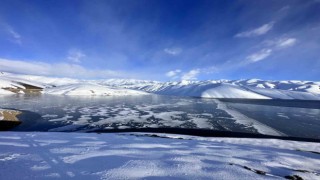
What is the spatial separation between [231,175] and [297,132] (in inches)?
813

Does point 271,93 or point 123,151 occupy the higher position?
point 271,93

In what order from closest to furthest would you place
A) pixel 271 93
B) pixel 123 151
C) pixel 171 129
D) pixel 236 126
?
1. pixel 123 151
2. pixel 171 129
3. pixel 236 126
4. pixel 271 93

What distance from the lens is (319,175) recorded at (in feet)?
22.5

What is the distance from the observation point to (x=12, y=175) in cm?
525

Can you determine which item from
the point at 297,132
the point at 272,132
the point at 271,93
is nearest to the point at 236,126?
the point at 272,132

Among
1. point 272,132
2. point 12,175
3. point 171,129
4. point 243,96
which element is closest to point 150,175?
point 12,175

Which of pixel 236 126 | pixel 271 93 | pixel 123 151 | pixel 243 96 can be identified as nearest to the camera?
pixel 123 151

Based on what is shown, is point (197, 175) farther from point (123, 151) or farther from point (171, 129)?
point (171, 129)

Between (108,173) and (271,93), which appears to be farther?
(271,93)

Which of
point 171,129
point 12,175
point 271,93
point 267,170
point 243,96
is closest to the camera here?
point 12,175

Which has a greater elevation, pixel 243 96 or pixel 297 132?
pixel 243 96

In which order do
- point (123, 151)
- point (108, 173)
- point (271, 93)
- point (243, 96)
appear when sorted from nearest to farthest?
point (108, 173) < point (123, 151) < point (243, 96) < point (271, 93)

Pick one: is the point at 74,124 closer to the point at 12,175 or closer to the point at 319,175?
the point at 12,175

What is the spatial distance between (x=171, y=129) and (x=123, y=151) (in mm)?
14448
